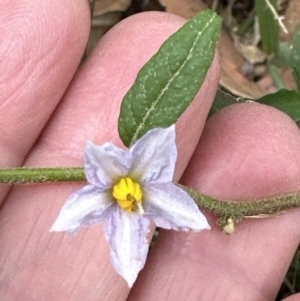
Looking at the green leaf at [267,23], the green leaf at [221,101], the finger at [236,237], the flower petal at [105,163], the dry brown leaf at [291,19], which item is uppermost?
the flower petal at [105,163]

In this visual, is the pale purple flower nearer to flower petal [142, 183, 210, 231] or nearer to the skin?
flower petal [142, 183, 210, 231]

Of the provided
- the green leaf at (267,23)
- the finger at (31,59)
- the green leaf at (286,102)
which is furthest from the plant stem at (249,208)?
the green leaf at (267,23)

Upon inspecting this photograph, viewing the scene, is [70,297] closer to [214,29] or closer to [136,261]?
[136,261]

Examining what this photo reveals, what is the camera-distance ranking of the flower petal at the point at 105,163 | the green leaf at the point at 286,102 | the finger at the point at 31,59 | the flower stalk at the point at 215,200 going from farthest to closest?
the green leaf at the point at 286,102 → the finger at the point at 31,59 → the flower stalk at the point at 215,200 → the flower petal at the point at 105,163

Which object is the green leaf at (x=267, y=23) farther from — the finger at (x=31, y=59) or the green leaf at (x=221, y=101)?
the finger at (x=31, y=59)

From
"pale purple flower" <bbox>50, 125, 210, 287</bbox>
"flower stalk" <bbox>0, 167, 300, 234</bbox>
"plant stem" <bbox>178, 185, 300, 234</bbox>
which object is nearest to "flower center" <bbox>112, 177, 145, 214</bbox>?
"pale purple flower" <bbox>50, 125, 210, 287</bbox>

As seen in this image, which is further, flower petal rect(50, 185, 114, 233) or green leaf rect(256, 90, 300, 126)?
green leaf rect(256, 90, 300, 126)

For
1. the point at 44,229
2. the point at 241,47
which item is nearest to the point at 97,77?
the point at 44,229
